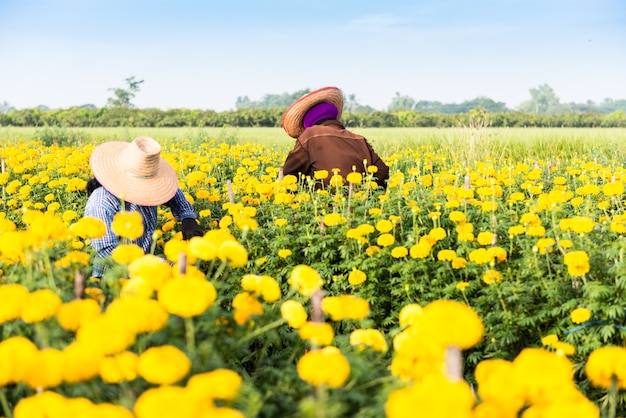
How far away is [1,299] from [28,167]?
540 cm

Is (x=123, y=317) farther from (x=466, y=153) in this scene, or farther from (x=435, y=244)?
(x=466, y=153)

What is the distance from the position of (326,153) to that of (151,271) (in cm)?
339

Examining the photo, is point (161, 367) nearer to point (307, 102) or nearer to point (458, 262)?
point (458, 262)

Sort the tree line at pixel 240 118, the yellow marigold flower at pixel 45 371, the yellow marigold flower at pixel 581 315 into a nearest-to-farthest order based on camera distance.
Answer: the yellow marigold flower at pixel 45 371 < the yellow marigold flower at pixel 581 315 < the tree line at pixel 240 118

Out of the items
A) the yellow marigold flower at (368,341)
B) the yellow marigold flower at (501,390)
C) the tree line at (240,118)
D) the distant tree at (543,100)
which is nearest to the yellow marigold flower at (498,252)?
the yellow marigold flower at (368,341)

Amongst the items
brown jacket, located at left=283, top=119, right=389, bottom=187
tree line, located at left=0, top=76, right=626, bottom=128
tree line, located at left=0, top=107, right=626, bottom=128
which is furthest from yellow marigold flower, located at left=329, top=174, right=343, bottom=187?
tree line, located at left=0, top=107, right=626, bottom=128

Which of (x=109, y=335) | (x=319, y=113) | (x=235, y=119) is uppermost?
(x=235, y=119)

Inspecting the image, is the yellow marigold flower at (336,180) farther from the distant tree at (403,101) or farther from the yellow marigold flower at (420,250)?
the distant tree at (403,101)

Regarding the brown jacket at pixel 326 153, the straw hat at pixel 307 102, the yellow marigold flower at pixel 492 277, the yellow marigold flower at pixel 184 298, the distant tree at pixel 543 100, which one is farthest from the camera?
the distant tree at pixel 543 100

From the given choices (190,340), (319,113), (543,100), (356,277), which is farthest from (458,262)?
(543,100)

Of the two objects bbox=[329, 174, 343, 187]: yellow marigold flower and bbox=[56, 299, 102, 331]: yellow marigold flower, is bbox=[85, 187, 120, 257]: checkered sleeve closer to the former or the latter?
bbox=[329, 174, 343, 187]: yellow marigold flower

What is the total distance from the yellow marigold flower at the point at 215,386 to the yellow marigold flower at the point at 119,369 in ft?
0.60

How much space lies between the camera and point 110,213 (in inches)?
139

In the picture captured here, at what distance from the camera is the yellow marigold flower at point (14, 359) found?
1385 mm
